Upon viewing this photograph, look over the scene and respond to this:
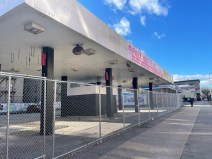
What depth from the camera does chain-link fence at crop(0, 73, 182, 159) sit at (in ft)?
22.3

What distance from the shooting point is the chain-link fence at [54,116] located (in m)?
6.78

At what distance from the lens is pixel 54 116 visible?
20.6 feet

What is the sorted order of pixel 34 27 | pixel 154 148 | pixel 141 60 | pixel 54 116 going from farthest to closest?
Answer: 1. pixel 141 60
2. pixel 34 27
3. pixel 154 148
4. pixel 54 116

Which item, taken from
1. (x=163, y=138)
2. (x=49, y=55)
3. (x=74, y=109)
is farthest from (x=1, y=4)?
(x=74, y=109)

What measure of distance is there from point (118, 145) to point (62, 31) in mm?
4622

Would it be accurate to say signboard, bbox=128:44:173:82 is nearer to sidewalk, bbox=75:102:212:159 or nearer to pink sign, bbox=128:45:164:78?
pink sign, bbox=128:45:164:78

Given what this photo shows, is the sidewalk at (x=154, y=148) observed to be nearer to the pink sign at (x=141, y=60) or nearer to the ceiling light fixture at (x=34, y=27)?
the ceiling light fixture at (x=34, y=27)

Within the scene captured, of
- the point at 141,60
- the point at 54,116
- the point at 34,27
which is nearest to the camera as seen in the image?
the point at 54,116

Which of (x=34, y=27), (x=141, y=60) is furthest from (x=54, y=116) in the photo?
(x=141, y=60)

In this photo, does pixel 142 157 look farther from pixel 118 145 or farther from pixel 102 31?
pixel 102 31

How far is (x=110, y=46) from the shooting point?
37.7 feet

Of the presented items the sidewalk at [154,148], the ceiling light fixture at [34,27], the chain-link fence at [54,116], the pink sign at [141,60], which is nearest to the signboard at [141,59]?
the pink sign at [141,60]

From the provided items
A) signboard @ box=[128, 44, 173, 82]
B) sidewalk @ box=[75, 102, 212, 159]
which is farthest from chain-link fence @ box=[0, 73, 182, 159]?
signboard @ box=[128, 44, 173, 82]

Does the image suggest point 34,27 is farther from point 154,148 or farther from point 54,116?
point 154,148
